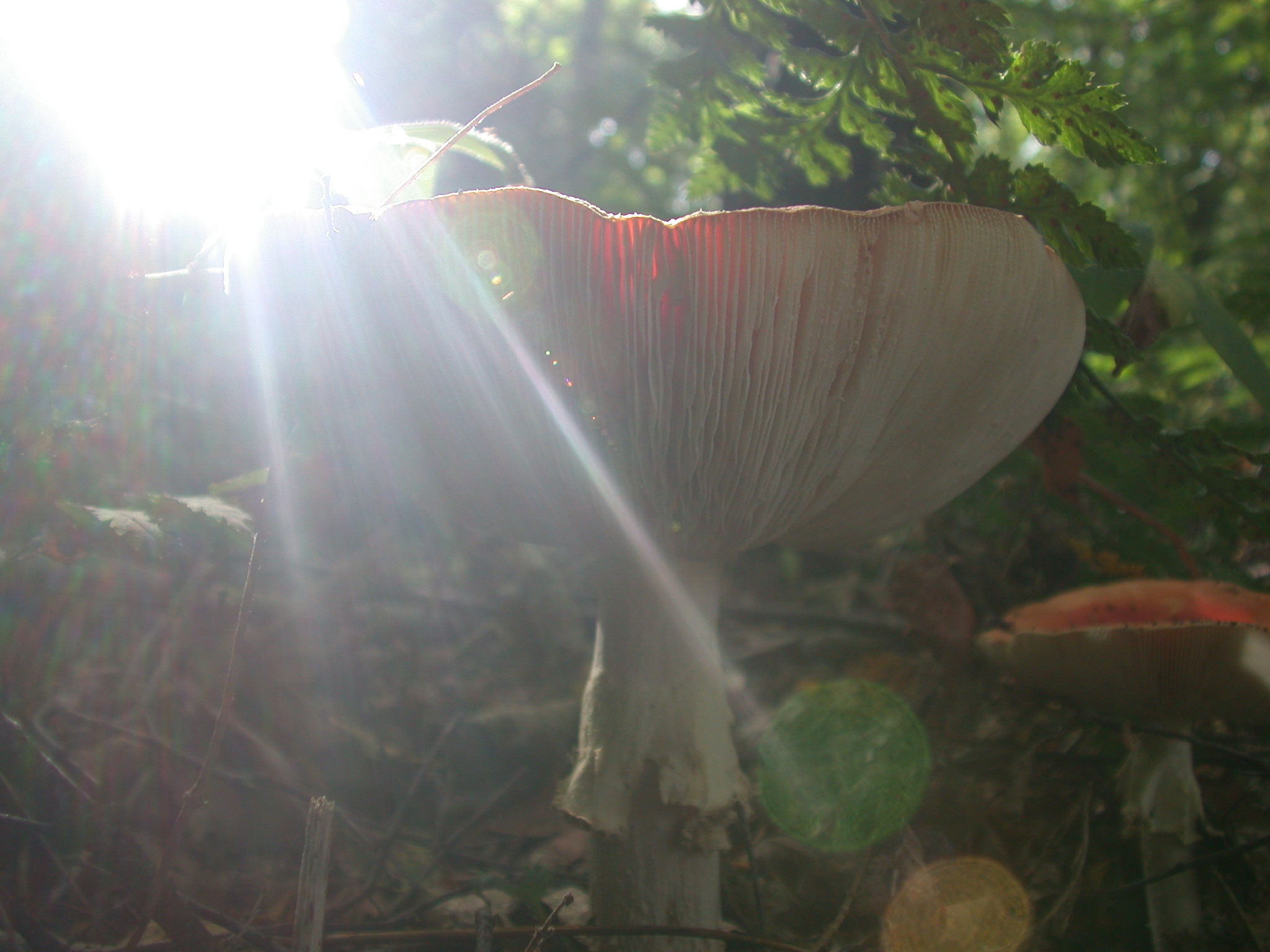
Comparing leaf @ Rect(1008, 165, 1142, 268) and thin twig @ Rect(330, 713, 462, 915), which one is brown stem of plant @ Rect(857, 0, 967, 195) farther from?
thin twig @ Rect(330, 713, 462, 915)

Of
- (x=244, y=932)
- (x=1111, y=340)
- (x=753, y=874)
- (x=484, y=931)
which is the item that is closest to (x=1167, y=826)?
(x=753, y=874)

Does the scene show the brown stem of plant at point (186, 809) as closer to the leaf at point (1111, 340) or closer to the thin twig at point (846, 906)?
the thin twig at point (846, 906)

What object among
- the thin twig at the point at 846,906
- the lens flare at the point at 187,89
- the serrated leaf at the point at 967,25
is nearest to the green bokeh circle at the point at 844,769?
the thin twig at the point at 846,906

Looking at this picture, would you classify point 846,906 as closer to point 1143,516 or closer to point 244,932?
point 244,932

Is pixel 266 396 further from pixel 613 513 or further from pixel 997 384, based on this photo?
pixel 997 384

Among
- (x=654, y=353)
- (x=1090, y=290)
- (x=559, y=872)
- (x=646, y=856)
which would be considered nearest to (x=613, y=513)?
(x=654, y=353)

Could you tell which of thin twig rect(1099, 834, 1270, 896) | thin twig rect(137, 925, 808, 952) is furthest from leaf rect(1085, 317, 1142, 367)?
thin twig rect(137, 925, 808, 952)
